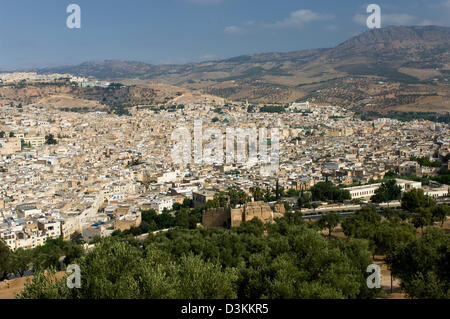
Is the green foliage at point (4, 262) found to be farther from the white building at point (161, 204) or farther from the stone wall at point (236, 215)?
the white building at point (161, 204)

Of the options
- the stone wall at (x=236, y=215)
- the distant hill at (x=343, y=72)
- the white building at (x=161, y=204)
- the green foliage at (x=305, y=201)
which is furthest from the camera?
the distant hill at (x=343, y=72)

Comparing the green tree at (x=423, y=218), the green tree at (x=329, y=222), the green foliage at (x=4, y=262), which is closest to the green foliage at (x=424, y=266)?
the green tree at (x=423, y=218)

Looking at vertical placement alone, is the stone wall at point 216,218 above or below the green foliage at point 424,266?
below

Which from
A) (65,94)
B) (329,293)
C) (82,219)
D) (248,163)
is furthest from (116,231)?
(65,94)

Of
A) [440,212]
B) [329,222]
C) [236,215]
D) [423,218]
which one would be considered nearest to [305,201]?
[236,215]

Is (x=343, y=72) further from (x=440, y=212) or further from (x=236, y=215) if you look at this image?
(x=236, y=215)

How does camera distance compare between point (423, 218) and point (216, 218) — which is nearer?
point (423, 218)

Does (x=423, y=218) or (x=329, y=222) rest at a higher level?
(x=423, y=218)
